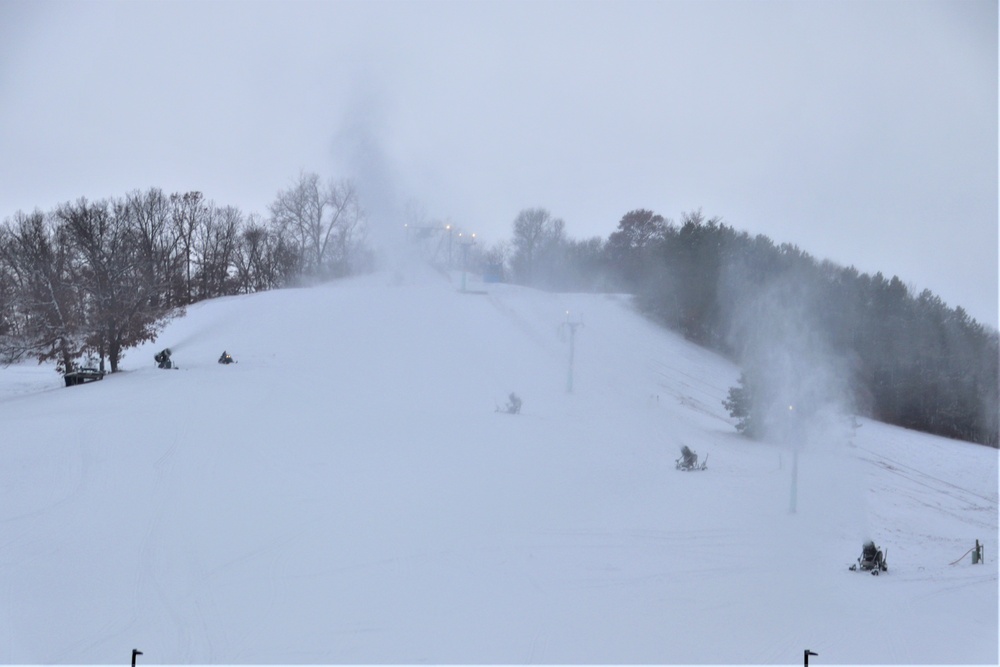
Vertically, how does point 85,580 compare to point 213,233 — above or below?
below

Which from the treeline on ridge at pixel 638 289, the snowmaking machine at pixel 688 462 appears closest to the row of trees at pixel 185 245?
the treeline on ridge at pixel 638 289

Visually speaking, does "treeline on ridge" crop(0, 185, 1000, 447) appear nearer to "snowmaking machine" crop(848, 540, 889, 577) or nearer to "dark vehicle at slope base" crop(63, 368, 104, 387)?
"dark vehicle at slope base" crop(63, 368, 104, 387)

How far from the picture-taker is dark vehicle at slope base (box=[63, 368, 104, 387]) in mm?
27359

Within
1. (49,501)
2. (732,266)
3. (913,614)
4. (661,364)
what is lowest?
(913,614)

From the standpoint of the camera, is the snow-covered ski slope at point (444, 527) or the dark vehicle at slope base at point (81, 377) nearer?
the snow-covered ski slope at point (444, 527)

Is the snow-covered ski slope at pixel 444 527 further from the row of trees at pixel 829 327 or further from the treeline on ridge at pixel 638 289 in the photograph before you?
the row of trees at pixel 829 327

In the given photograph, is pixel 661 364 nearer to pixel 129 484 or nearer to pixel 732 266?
pixel 732 266

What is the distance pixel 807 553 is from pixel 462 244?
172 ft

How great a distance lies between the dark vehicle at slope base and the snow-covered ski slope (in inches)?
34.2

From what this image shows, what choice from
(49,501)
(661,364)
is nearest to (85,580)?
(49,501)

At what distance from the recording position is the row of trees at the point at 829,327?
3947cm

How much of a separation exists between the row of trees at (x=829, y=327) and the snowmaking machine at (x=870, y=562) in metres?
17.1

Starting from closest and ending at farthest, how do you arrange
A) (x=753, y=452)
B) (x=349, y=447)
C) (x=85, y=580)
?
(x=85, y=580), (x=349, y=447), (x=753, y=452)

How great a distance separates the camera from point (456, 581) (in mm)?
12578
